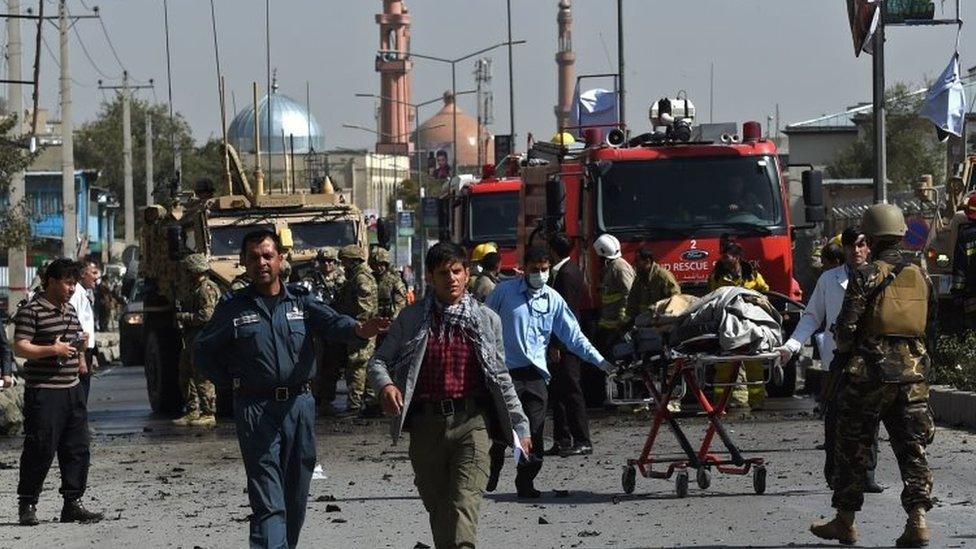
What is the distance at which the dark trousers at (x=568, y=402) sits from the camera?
49.6ft

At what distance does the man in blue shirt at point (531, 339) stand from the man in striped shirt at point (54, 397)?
252 cm

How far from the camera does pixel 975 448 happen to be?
1527cm

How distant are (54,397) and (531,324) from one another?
2937 millimetres

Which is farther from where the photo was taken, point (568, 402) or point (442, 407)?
point (568, 402)

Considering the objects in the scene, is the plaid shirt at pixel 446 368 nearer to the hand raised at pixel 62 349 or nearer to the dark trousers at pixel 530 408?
the dark trousers at pixel 530 408

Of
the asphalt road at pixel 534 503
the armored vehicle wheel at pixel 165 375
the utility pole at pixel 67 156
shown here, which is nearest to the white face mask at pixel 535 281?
the asphalt road at pixel 534 503

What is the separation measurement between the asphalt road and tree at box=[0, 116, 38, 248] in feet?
60.1

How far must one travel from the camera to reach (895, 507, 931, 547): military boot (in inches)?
394

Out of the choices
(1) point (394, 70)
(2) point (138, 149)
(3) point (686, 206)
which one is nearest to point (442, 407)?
(3) point (686, 206)

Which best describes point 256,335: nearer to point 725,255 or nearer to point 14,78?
point 725,255

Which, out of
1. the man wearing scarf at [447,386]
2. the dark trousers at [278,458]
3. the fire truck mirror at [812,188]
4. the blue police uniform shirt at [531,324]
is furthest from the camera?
the fire truck mirror at [812,188]

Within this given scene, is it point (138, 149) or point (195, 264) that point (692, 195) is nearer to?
point (195, 264)

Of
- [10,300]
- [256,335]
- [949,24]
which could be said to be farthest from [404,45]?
[256,335]

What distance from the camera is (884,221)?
10258 mm
